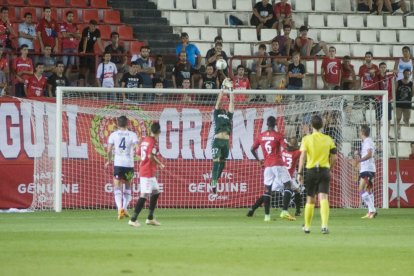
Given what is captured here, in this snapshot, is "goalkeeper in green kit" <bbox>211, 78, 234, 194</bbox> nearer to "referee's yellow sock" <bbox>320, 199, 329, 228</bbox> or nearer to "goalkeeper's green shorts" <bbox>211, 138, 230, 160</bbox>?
"goalkeeper's green shorts" <bbox>211, 138, 230, 160</bbox>

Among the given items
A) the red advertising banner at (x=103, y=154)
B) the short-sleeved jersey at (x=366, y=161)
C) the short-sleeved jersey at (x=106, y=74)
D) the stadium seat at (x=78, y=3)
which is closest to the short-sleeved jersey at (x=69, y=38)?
the short-sleeved jersey at (x=106, y=74)

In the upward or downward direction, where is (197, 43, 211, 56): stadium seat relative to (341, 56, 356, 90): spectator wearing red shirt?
upward

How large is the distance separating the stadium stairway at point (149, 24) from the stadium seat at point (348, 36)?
5.36 metres

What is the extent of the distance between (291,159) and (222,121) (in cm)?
187

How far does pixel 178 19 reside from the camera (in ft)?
110

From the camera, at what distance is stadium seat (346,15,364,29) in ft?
116

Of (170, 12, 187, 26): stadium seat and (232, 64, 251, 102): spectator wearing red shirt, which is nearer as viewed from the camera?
(232, 64, 251, 102): spectator wearing red shirt

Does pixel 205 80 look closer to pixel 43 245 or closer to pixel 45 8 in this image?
pixel 45 8

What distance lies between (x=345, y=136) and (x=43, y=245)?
14339mm

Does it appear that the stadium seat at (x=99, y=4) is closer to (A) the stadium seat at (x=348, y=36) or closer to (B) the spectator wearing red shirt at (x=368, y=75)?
(A) the stadium seat at (x=348, y=36)

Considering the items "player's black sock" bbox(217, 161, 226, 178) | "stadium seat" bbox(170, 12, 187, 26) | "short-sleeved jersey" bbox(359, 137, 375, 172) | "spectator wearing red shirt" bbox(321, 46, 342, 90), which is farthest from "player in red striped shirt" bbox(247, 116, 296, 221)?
"stadium seat" bbox(170, 12, 187, 26)

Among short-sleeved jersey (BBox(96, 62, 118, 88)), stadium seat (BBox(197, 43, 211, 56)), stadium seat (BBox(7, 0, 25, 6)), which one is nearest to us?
short-sleeved jersey (BBox(96, 62, 118, 88))

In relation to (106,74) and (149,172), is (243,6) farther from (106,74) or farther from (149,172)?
(149,172)

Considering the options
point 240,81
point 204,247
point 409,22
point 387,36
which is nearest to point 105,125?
point 240,81
